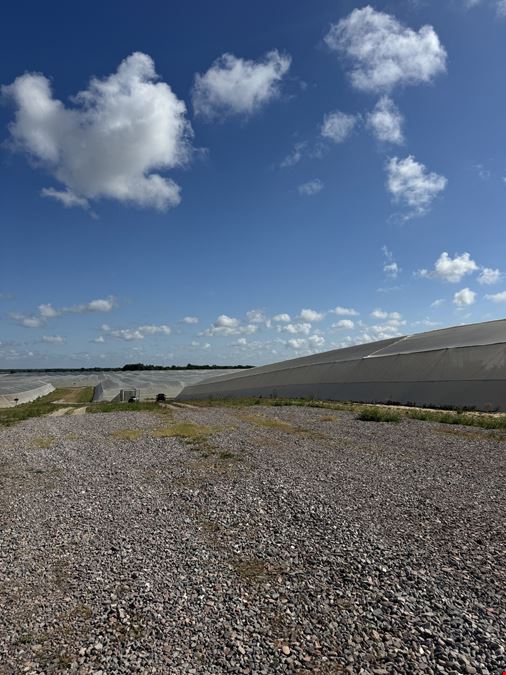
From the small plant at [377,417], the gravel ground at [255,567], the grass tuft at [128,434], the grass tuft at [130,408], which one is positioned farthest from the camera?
the grass tuft at [130,408]

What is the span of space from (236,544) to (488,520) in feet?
16.5

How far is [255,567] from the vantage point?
6742 mm

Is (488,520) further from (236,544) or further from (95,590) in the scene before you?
(95,590)

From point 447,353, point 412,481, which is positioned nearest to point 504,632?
point 412,481

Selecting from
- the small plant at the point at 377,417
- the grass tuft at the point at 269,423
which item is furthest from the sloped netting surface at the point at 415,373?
the grass tuft at the point at 269,423

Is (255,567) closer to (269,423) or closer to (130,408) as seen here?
(269,423)

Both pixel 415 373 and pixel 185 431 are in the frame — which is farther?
pixel 415 373

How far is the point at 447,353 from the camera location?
3241 cm

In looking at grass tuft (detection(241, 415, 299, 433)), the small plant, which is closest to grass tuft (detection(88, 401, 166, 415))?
grass tuft (detection(241, 415, 299, 433))

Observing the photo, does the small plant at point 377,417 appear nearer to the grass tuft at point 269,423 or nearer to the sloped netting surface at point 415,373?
the grass tuft at point 269,423

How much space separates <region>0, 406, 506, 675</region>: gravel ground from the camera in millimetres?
4809

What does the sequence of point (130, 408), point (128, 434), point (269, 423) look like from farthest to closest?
point (130, 408)
point (269, 423)
point (128, 434)

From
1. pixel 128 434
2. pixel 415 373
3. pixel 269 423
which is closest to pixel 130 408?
pixel 128 434

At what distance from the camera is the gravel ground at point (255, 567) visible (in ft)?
15.8
